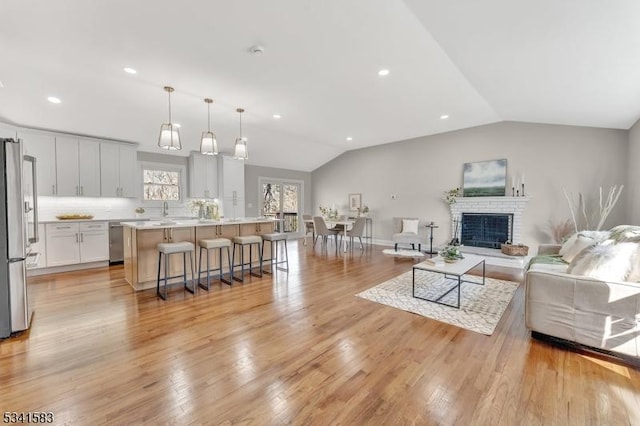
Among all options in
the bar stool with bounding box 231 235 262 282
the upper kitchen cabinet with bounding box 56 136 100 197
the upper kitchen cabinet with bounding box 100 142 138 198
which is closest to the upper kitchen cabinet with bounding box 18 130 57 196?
the upper kitchen cabinet with bounding box 56 136 100 197

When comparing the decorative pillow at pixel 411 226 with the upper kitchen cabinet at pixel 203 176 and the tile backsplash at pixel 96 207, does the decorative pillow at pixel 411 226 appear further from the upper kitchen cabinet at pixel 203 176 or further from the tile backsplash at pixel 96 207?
the tile backsplash at pixel 96 207

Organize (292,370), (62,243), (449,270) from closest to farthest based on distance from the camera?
(292,370) → (449,270) → (62,243)

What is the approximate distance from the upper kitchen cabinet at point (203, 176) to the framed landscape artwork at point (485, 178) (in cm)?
625

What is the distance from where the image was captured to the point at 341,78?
3639 millimetres

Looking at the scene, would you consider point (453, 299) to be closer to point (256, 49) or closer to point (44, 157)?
point (256, 49)

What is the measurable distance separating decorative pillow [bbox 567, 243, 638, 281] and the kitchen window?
24.1 ft

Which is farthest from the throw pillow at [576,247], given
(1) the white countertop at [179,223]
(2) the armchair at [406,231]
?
(1) the white countertop at [179,223]

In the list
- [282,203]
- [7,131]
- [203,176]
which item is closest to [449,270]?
[203,176]

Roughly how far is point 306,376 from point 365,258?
426 centimetres

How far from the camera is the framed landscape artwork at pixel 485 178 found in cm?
575

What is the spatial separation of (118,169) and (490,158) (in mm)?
8080

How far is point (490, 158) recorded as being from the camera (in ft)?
19.4

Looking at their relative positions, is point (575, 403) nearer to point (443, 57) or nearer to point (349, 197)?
point (443, 57)

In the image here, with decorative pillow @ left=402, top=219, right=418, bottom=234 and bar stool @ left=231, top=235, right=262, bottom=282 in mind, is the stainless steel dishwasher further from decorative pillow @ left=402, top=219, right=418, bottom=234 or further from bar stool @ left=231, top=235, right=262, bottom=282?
decorative pillow @ left=402, top=219, right=418, bottom=234
